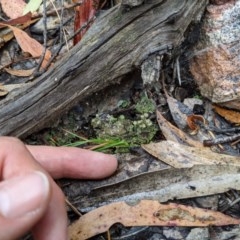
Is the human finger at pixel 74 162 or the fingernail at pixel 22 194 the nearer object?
the fingernail at pixel 22 194

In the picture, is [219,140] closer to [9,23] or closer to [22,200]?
[22,200]

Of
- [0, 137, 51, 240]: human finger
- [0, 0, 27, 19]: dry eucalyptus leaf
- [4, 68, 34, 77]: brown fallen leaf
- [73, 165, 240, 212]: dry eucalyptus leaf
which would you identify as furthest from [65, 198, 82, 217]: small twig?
[0, 0, 27, 19]: dry eucalyptus leaf

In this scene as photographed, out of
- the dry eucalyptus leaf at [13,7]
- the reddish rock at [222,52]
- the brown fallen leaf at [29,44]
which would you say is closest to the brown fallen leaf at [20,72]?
the brown fallen leaf at [29,44]

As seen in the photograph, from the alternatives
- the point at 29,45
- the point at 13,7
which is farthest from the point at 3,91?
the point at 13,7

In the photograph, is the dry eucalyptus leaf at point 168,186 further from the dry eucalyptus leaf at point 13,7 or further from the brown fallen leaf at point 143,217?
the dry eucalyptus leaf at point 13,7

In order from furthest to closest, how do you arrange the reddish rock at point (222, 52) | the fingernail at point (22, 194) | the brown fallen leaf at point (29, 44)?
the brown fallen leaf at point (29, 44) → the reddish rock at point (222, 52) → the fingernail at point (22, 194)

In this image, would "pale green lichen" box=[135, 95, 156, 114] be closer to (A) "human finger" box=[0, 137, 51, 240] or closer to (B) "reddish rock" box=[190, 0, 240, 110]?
(B) "reddish rock" box=[190, 0, 240, 110]
